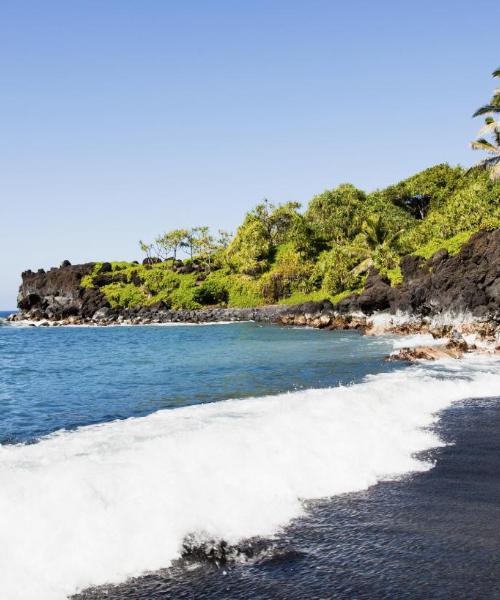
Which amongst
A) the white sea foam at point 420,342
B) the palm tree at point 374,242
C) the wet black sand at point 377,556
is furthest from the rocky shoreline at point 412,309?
the wet black sand at point 377,556

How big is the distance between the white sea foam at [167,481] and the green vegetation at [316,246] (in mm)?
54380

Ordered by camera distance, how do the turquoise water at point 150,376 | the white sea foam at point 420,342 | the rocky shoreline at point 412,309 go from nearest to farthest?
the turquoise water at point 150,376
the white sea foam at point 420,342
the rocky shoreline at point 412,309

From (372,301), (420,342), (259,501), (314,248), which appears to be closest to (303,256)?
(314,248)

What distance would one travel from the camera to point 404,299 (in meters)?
55.6

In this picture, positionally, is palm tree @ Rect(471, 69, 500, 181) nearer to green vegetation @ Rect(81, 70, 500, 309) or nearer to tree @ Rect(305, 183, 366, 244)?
green vegetation @ Rect(81, 70, 500, 309)

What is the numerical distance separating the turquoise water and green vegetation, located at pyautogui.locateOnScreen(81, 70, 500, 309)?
3306 centimetres

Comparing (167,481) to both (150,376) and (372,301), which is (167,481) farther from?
(372,301)

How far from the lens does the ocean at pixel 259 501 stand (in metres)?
6.12

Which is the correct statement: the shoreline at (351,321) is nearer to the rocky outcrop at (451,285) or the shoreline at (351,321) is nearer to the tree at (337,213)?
the rocky outcrop at (451,285)

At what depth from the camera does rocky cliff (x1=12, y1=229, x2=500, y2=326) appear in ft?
149

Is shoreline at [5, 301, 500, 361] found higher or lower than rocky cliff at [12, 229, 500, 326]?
lower

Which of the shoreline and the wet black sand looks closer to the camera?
the wet black sand

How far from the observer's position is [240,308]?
299 ft

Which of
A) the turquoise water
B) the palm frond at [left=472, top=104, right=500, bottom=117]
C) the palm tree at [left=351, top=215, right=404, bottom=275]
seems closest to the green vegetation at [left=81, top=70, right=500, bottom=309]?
the palm tree at [left=351, top=215, right=404, bottom=275]
